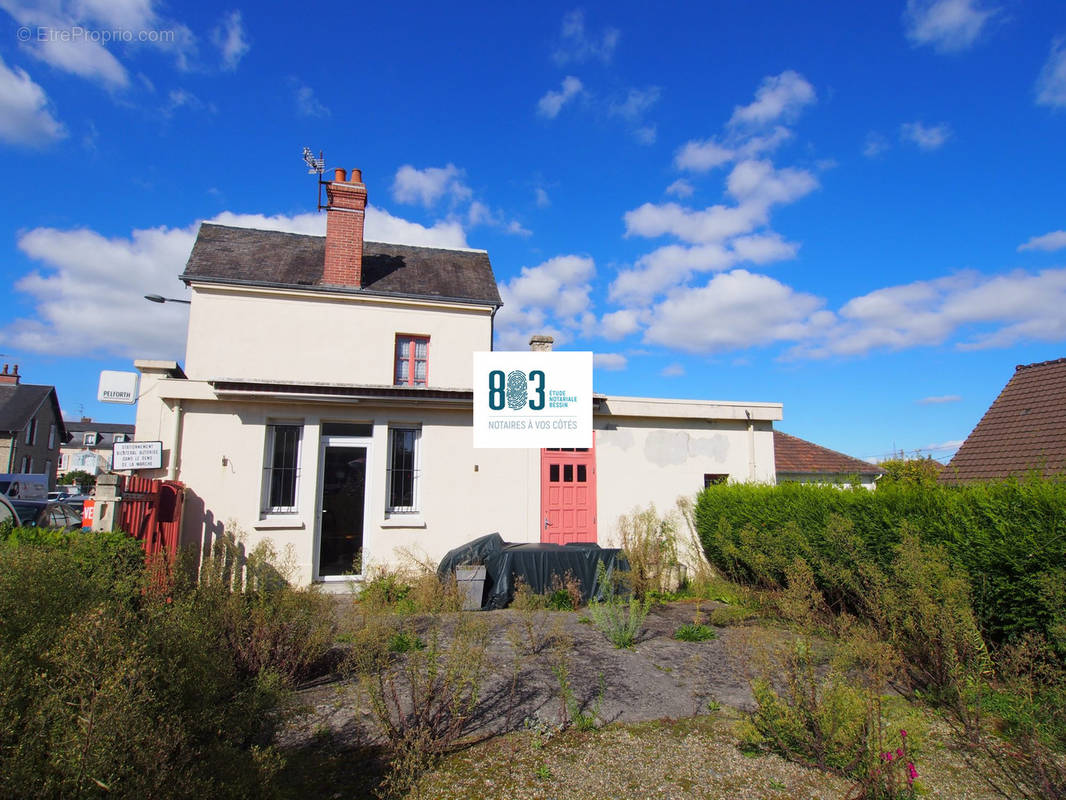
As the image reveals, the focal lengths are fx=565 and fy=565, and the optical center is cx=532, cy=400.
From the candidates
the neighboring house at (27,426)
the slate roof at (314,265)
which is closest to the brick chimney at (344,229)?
the slate roof at (314,265)

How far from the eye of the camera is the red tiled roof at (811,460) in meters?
18.9

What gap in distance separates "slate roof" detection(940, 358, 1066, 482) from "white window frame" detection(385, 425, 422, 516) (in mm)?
10899

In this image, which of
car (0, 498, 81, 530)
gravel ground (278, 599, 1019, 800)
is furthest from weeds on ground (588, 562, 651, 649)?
car (0, 498, 81, 530)

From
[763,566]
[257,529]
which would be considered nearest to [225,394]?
[257,529]

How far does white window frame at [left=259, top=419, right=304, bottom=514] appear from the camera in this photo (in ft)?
30.1

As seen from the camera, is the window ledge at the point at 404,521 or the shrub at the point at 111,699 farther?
the window ledge at the point at 404,521

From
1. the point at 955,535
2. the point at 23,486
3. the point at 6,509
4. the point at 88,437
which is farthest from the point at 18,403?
the point at 955,535

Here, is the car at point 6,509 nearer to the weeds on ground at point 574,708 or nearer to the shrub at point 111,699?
the shrub at point 111,699

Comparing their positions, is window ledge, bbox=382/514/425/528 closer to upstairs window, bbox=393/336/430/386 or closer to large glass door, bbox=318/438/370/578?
large glass door, bbox=318/438/370/578

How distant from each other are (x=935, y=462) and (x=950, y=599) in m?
12.2

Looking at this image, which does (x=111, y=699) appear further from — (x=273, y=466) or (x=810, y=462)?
(x=810, y=462)

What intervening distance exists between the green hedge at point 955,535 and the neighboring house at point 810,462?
1039 cm

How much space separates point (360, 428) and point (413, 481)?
50.8 inches

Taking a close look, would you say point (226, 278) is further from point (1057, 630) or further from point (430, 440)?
point (1057, 630)
